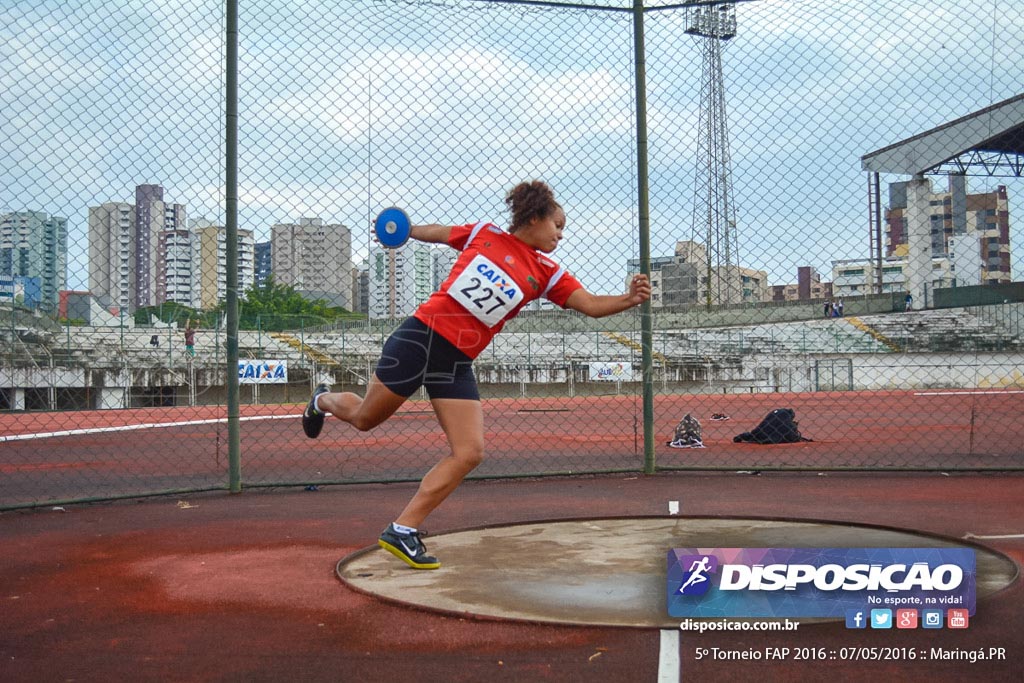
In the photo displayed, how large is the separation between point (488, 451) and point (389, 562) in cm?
759

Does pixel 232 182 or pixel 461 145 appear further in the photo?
pixel 461 145

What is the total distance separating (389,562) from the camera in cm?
475

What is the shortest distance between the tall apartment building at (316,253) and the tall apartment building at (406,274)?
24 cm

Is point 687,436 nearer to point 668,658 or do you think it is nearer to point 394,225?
point 394,225

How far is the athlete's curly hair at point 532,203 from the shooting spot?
4.60 meters

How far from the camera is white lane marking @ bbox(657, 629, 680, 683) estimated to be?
2881 mm

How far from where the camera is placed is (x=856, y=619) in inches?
131

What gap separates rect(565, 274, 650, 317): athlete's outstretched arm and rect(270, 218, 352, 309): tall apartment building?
133 inches

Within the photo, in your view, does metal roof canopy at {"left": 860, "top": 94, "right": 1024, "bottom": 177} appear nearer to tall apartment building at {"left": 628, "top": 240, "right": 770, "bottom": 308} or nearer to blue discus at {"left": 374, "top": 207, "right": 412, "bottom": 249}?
tall apartment building at {"left": 628, "top": 240, "right": 770, "bottom": 308}

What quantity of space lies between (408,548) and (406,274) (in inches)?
153

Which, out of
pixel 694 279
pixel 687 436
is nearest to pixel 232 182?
pixel 694 279

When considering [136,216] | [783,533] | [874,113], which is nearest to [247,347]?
[136,216]

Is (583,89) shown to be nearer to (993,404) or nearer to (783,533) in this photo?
(783,533)

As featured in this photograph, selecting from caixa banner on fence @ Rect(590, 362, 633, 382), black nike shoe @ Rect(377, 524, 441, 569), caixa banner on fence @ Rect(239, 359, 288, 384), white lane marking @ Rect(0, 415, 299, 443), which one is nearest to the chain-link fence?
black nike shoe @ Rect(377, 524, 441, 569)
